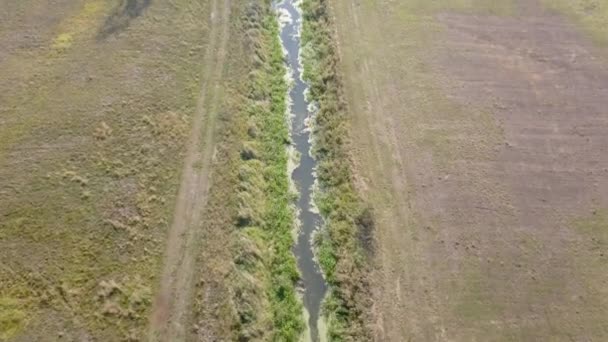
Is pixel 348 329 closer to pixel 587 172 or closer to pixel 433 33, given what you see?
pixel 587 172

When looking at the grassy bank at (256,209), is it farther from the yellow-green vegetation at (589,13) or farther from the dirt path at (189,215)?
the yellow-green vegetation at (589,13)

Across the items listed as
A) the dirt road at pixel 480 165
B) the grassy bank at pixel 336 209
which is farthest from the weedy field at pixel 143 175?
the dirt road at pixel 480 165

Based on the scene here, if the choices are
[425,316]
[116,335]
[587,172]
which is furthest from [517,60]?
[116,335]

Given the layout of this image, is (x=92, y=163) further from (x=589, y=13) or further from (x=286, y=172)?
(x=589, y=13)

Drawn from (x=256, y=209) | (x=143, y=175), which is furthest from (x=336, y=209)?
(x=143, y=175)

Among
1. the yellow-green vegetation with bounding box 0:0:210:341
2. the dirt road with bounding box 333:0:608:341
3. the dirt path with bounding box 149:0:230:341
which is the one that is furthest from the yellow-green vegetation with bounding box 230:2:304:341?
the dirt road with bounding box 333:0:608:341

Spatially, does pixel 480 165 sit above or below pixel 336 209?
above
